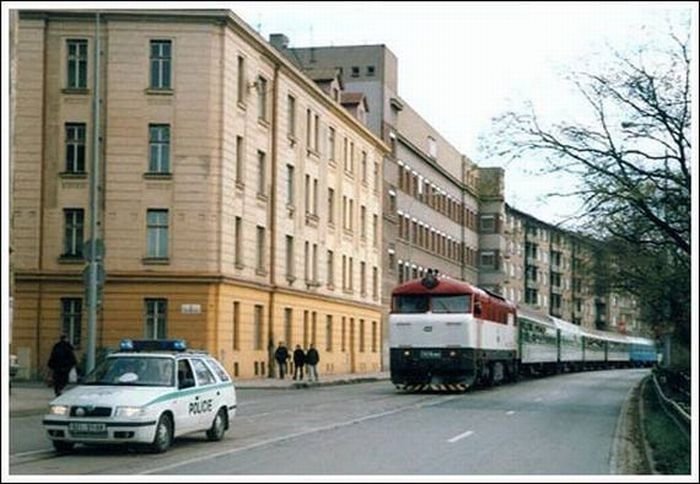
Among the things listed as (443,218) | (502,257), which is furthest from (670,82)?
(502,257)

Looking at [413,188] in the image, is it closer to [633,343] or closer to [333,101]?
[333,101]

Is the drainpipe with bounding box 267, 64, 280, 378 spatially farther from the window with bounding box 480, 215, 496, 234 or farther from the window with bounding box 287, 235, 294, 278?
the window with bounding box 480, 215, 496, 234

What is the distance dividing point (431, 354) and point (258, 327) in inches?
631

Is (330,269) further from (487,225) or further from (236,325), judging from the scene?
(487,225)

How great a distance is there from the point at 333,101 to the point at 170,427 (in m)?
47.1

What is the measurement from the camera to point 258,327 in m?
53.2

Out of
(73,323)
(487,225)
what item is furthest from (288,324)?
(487,225)

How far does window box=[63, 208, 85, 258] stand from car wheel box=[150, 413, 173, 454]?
3009 centimetres

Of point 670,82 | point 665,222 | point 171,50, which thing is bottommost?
point 665,222

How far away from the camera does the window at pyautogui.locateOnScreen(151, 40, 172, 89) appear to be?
47.8m

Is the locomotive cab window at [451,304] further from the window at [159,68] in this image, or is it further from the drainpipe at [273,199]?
the drainpipe at [273,199]

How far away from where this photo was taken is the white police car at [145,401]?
17219 mm

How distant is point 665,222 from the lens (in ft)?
104

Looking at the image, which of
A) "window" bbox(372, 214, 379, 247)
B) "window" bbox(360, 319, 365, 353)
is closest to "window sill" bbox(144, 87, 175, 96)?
"window" bbox(360, 319, 365, 353)
